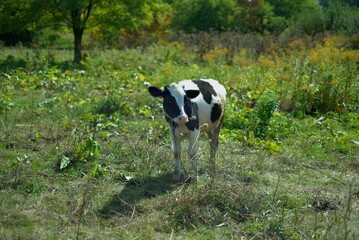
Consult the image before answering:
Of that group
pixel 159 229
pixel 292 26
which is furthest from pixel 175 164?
pixel 292 26

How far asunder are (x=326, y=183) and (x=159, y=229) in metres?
3.09

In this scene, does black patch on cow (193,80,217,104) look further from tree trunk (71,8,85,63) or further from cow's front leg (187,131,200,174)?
tree trunk (71,8,85,63)

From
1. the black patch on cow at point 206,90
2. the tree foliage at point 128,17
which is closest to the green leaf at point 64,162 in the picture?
the black patch on cow at point 206,90

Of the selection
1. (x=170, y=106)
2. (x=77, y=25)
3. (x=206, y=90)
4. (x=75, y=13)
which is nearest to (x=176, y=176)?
(x=170, y=106)

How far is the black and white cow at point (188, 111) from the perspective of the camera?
7504 mm

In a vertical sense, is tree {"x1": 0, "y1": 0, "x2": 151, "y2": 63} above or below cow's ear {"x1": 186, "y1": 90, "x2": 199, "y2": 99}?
above

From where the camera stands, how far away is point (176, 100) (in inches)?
295

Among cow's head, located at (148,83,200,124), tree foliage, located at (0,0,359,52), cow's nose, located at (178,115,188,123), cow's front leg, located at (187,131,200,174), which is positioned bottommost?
cow's front leg, located at (187,131,200,174)

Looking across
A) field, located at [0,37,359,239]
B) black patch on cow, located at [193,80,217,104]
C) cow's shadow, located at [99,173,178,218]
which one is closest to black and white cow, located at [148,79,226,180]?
black patch on cow, located at [193,80,217,104]

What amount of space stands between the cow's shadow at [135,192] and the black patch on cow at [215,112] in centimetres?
129

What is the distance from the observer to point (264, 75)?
1366cm

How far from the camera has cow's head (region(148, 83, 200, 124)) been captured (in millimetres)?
7441

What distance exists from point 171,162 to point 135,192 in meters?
1.17

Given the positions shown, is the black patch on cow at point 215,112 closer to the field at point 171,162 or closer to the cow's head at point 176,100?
the field at point 171,162
